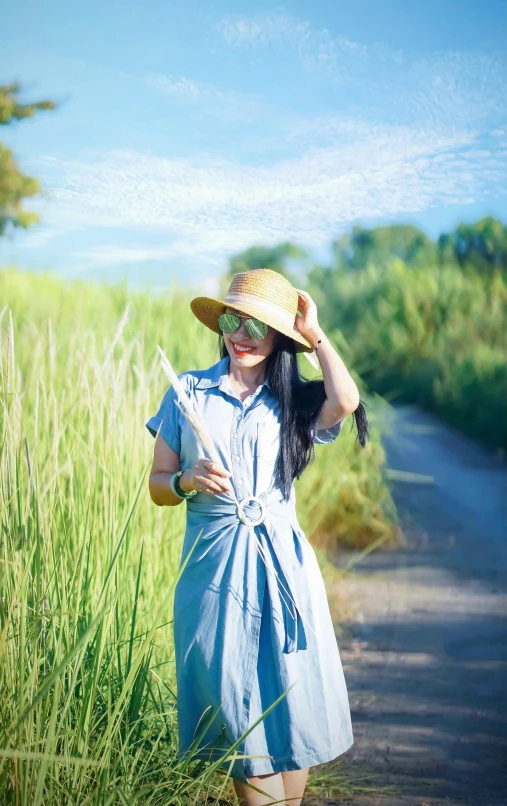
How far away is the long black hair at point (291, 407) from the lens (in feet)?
6.25

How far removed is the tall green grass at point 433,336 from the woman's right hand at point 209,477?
508 cm

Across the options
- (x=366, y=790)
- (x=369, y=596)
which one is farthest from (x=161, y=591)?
(x=369, y=596)

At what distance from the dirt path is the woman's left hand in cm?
118

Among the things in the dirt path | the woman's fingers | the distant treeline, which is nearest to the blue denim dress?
the woman's fingers

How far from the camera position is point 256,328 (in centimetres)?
186

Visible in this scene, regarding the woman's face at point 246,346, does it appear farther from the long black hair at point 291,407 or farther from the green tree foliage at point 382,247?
the green tree foliage at point 382,247

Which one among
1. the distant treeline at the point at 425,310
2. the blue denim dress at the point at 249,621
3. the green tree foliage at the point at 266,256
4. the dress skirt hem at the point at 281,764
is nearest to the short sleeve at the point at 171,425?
the blue denim dress at the point at 249,621

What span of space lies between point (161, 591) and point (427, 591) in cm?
184

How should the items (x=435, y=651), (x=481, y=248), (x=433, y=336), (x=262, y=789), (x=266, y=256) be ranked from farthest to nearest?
1. (x=481, y=248)
2. (x=266, y=256)
3. (x=433, y=336)
4. (x=435, y=651)
5. (x=262, y=789)

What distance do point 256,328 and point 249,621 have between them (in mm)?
567

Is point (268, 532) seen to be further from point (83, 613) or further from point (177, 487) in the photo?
point (83, 613)

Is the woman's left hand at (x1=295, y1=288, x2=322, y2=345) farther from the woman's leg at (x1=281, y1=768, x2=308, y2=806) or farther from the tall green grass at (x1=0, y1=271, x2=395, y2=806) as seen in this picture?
the woman's leg at (x1=281, y1=768, x2=308, y2=806)

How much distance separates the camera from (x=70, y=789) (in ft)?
5.49

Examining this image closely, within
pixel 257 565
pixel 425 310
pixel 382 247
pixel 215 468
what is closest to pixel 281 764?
pixel 257 565
